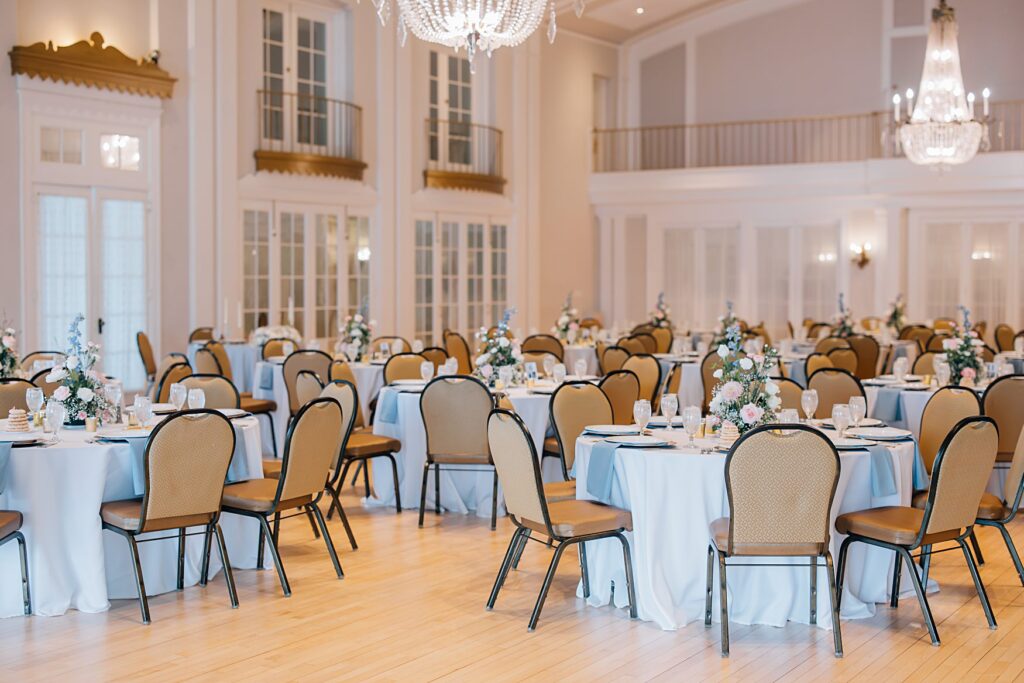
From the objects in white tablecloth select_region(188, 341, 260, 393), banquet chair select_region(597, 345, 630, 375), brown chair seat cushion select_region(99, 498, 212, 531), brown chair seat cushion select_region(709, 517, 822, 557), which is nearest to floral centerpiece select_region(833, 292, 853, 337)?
banquet chair select_region(597, 345, 630, 375)

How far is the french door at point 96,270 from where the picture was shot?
37.8 feet

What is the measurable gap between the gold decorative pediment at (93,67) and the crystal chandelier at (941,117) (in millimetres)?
7497

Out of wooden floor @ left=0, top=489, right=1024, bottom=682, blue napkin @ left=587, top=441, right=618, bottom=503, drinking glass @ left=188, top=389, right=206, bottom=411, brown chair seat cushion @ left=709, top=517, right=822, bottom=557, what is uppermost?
drinking glass @ left=188, top=389, right=206, bottom=411

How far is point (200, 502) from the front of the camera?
5.20 meters

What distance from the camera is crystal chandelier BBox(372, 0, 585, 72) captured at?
6.86 meters

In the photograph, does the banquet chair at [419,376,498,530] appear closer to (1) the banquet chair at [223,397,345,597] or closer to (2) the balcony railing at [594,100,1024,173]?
(1) the banquet chair at [223,397,345,597]

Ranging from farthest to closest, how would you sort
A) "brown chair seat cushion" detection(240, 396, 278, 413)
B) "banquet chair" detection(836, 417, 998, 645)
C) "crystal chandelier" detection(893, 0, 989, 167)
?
"crystal chandelier" detection(893, 0, 989, 167), "brown chair seat cushion" detection(240, 396, 278, 413), "banquet chair" detection(836, 417, 998, 645)

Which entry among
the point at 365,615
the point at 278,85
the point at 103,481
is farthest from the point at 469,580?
the point at 278,85

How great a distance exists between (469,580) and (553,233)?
40.7 ft

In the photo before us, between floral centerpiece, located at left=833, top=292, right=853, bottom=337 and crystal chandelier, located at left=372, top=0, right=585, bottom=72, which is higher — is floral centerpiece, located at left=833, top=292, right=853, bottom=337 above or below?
below

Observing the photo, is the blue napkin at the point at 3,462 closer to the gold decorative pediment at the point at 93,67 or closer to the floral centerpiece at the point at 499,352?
the floral centerpiece at the point at 499,352

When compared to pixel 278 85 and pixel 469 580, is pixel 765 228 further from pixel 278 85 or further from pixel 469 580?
pixel 469 580

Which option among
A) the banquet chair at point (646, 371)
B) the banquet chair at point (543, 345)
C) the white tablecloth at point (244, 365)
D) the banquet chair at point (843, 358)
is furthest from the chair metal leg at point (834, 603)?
the white tablecloth at point (244, 365)

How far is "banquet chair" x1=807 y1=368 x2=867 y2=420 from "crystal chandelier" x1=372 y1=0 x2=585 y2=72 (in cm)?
281
